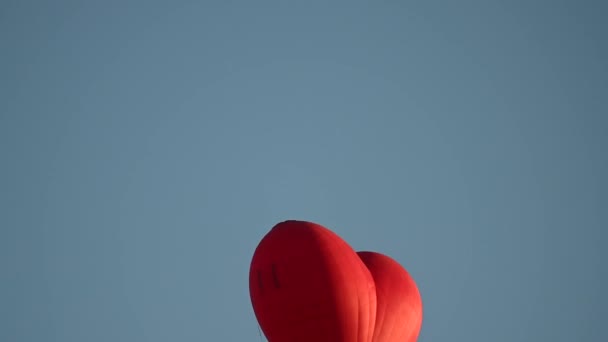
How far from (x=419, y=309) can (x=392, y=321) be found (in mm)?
2234

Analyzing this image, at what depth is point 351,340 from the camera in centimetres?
6862

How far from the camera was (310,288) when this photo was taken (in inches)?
2682

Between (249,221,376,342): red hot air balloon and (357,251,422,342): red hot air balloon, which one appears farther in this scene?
(357,251,422,342): red hot air balloon

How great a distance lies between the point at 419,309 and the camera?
72188 millimetres

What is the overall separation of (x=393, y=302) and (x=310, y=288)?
4045 mm

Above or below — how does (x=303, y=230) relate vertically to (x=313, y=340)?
above

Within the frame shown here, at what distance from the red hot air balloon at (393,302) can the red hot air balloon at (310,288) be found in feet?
1.89

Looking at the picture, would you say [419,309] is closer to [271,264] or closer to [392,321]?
[392,321]

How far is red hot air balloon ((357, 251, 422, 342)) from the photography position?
7006 cm

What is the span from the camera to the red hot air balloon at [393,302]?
70.1 metres

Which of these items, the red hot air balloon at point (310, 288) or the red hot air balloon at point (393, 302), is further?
the red hot air balloon at point (393, 302)

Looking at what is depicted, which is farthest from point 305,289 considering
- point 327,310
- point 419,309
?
point 419,309

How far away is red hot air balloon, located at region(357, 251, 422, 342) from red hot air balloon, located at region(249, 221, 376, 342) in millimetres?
575

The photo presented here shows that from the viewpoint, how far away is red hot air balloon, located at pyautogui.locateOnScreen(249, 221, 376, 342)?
2680 inches
